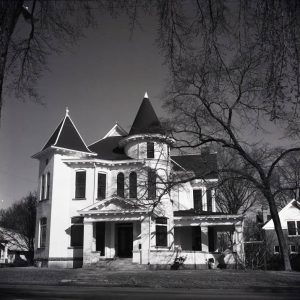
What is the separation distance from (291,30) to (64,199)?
31.5 meters

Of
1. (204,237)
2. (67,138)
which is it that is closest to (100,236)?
(204,237)

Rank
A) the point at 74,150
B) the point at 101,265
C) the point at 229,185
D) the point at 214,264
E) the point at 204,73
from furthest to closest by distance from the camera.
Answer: the point at 229,185 < the point at 74,150 < the point at 214,264 < the point at 101,265 < the point at 204,73

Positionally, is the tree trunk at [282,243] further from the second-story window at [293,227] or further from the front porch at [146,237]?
the second-story window at [293,227]

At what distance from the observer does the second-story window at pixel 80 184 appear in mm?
34531

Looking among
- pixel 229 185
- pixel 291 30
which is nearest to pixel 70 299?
pixel 291 30

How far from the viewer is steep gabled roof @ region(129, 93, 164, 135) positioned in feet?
118

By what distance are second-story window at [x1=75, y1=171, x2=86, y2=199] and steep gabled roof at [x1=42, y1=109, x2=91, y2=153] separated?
2443 mm

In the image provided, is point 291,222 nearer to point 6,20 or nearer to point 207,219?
point 207,219

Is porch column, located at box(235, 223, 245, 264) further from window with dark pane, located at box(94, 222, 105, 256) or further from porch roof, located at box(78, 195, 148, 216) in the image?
window with dark pane, located at box(94, 222, 105, 256)

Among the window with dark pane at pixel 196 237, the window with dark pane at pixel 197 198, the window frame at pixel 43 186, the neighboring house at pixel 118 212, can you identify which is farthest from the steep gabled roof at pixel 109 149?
the window with dark pane at pixel 196 237

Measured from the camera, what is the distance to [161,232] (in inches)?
1315

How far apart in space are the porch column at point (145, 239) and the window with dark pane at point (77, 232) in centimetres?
535

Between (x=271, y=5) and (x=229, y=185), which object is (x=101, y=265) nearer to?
(x=229, y=185)

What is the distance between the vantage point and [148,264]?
30.5 m
